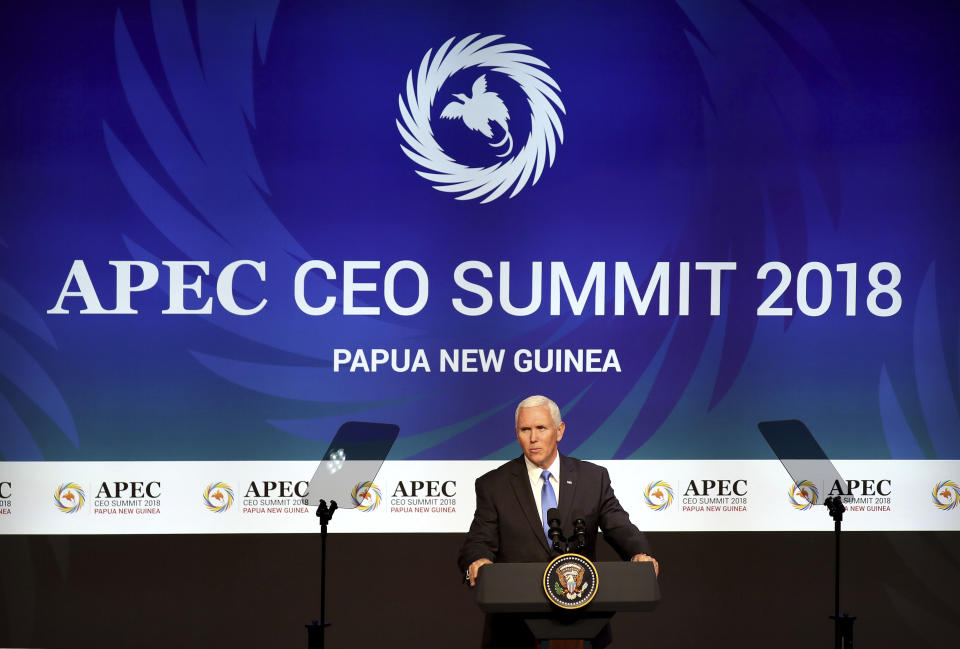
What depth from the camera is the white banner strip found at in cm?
475

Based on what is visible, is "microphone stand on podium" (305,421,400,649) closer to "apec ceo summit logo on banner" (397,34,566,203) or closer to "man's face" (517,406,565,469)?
"man's face" (517,406,565,469)

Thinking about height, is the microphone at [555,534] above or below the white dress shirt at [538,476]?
below

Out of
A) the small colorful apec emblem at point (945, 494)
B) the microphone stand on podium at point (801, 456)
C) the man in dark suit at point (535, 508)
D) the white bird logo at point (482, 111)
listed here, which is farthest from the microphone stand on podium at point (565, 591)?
the small colorful apec emblem at point (945, 494)

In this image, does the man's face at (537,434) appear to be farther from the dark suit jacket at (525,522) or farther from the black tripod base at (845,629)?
the black tripod base at (845,629)

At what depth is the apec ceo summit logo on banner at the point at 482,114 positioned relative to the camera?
4.84 m

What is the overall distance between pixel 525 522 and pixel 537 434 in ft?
1.14

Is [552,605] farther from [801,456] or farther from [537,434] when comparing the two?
[801,456]

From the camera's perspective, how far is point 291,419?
4.78 meters

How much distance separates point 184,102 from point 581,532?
119 inches

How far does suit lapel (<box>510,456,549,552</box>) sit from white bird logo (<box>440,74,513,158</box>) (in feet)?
5.86

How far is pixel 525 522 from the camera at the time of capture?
367cm

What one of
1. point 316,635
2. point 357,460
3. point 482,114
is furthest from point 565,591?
point 482,114

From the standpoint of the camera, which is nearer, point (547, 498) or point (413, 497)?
point (547, 498)

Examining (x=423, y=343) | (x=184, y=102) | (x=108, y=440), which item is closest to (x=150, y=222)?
(x=184, y=102)
